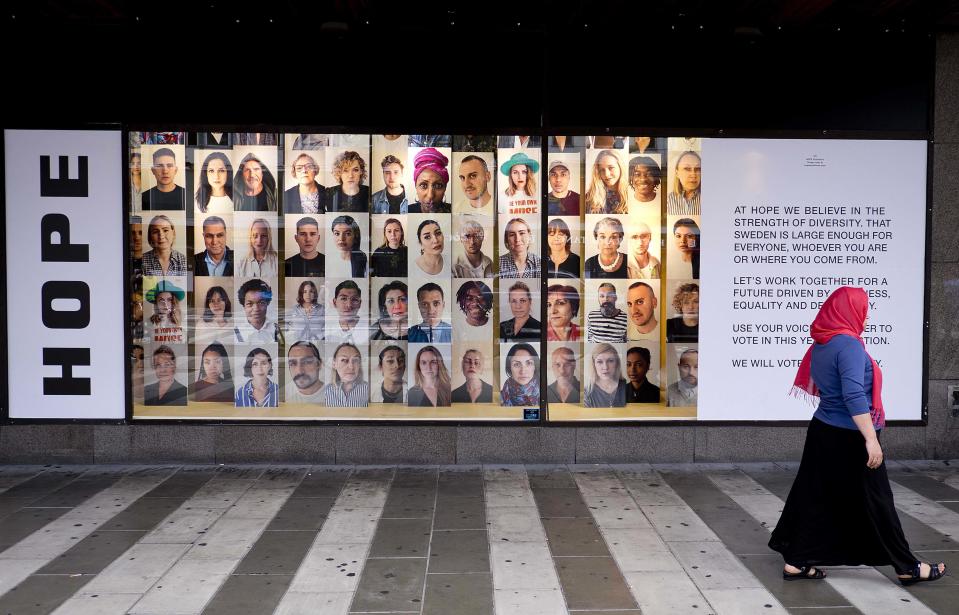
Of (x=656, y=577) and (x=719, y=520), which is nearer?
(x=656, y=577)

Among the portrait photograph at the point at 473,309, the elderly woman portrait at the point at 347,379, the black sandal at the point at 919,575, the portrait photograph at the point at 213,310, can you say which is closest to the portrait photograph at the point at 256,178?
the portrait photograph at the point at 213,310

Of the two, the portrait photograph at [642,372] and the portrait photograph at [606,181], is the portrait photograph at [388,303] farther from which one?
the portrait photograph at [642,372]

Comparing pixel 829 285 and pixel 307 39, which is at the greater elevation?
pixel 307 39

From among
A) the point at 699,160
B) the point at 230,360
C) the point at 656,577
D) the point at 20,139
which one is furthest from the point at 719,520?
the point at 20,139

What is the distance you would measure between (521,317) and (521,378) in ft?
1.97

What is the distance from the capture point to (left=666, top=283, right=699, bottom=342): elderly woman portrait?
8328mm

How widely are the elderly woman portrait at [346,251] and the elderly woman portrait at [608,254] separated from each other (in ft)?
7.40

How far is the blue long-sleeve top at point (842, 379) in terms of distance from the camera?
4.89m

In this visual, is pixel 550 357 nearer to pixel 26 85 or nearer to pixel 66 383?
pixel 66 383

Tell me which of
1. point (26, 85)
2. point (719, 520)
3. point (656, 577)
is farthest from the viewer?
point (26, 85)

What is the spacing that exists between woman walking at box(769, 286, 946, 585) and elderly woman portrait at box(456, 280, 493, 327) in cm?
373

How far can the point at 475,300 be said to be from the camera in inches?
332

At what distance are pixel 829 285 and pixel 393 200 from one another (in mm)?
4295

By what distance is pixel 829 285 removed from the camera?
815 cm
